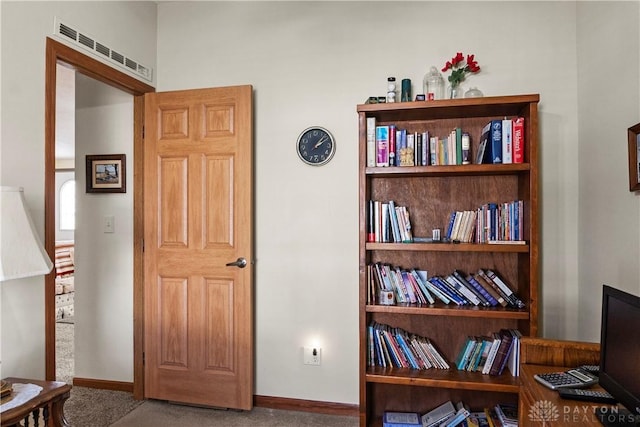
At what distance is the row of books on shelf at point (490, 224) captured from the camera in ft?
7.28

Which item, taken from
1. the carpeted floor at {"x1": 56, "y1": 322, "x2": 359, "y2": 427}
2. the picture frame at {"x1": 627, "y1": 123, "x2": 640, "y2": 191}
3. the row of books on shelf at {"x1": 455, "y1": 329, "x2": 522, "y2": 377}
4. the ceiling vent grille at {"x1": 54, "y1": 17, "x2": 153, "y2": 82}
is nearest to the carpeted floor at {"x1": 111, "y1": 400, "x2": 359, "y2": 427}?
the carpeted floor at {"x1": 56, "y1": 322, "x2": 359, "y2": 427}

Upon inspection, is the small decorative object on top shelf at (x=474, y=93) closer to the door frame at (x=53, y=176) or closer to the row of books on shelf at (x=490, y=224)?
the row of books on shelf at (x=490, y=224)

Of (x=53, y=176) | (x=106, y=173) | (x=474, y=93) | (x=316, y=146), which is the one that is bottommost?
(x=53, y=176)

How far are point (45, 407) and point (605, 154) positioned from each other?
2705 millimetres

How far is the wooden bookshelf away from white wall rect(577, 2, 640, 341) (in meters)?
0.33

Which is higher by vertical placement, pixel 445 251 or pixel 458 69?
pixel 458 69

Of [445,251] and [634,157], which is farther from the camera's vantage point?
[445,251]

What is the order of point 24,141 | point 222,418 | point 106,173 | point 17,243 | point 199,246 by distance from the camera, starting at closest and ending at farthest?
point 17,243, point 24,141, point 222,418, point 199,246, point 106,173

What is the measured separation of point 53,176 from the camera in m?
2.10

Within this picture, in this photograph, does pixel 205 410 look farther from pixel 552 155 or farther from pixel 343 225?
pixel 552 155

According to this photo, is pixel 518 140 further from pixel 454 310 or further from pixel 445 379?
pixel 445 379

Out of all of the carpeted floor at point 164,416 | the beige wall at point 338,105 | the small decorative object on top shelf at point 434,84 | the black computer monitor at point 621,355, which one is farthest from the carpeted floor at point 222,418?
the small decorative object on top shelf at point 434,84

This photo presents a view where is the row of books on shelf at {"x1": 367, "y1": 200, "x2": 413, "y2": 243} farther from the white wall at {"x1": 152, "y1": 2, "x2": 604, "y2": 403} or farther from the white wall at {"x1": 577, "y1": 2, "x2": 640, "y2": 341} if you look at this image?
the white wall at {"x1": 577, "y1": 2, "x2": 640, "y2": 341}

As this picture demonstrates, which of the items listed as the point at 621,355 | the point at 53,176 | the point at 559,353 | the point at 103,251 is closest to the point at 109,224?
the point at 103,251
